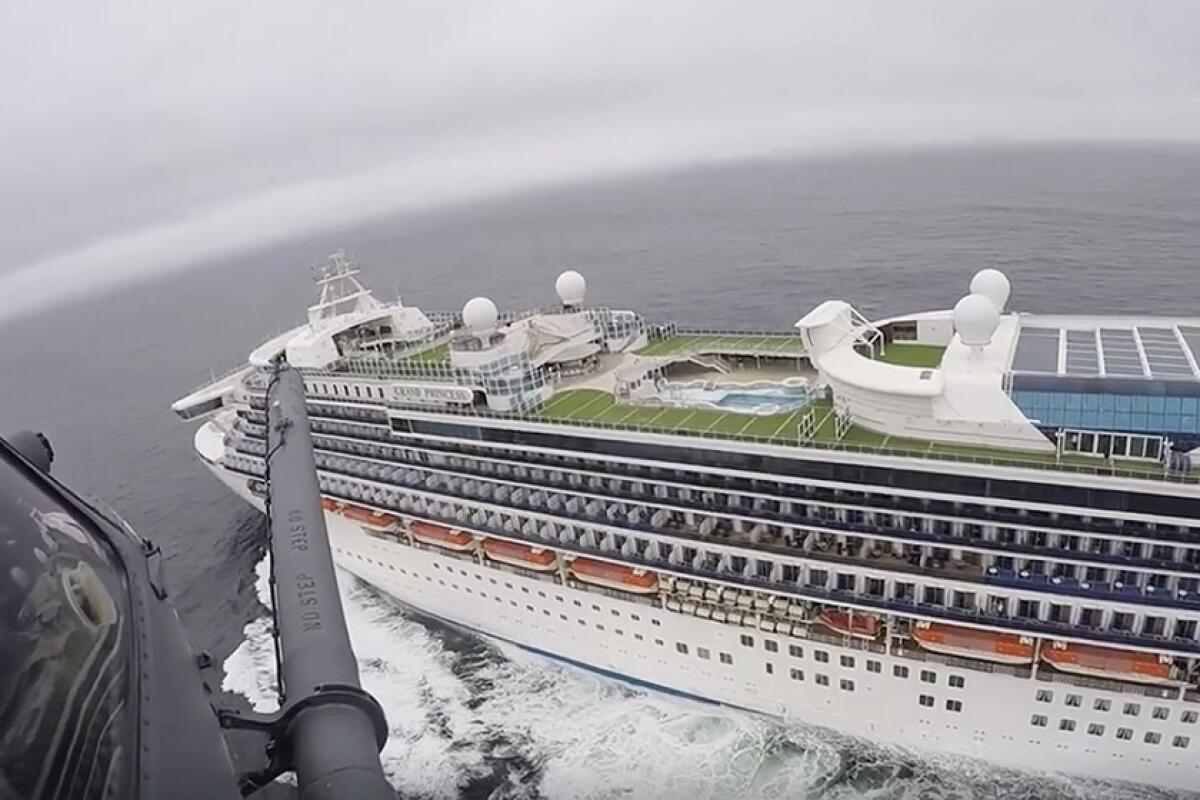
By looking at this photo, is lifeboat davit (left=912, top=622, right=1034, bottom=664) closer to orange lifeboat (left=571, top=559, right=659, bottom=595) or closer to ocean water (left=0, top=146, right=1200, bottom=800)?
ocean water (left=0, top=146, right=1200, bottom=800)

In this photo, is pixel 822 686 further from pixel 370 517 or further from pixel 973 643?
pixel 370 517

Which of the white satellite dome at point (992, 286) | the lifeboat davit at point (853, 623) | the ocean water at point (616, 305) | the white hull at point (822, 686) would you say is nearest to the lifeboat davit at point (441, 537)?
the white hull at point (822, 686)

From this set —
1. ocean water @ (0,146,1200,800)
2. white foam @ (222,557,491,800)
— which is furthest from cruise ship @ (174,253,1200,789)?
white foam @ (222,557,491,800)

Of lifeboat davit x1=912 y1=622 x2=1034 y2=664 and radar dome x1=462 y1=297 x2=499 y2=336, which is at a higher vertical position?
radar dome x1=462 y1=297 x2=499 y2=336

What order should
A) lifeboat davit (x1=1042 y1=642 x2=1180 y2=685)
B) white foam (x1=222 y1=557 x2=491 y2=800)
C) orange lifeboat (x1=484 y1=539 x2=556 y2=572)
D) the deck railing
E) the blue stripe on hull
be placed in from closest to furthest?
the deck railing < lifeboat davit (x1=1042 y1=642 x2=1180 y2=685) < the blue stripe on hull < white foam (x1=222 y1=557 x2=491 y2=800) < orange lifeboat (x1=484 y1=539 x2=556 y2=572)

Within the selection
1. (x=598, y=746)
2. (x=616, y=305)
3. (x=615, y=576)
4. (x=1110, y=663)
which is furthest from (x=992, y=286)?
(x=616, y=305)

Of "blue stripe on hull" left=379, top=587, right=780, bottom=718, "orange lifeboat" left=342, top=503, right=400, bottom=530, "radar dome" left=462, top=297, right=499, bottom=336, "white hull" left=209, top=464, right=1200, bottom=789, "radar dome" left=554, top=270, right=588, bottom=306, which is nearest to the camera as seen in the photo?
"white hull" left=209, top=464, right=1200, bottom=789
